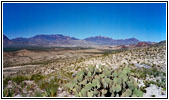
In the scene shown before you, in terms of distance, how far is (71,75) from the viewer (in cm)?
859

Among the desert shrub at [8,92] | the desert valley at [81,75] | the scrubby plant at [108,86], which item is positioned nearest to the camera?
the scrubby plant at [108,86]

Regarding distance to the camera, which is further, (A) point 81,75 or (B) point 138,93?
(A) point 81,75

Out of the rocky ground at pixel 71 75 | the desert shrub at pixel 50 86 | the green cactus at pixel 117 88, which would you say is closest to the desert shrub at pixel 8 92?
the rocky ground at pixel 71 75

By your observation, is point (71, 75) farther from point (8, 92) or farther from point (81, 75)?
point (8, 92)

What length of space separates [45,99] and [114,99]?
2.21m

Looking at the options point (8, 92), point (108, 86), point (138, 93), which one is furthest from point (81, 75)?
point (8, 92)

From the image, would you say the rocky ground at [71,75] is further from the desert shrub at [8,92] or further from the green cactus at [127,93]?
the green cactus at [127,93]

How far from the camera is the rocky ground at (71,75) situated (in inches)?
273

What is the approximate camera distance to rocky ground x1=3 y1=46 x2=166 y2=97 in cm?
692

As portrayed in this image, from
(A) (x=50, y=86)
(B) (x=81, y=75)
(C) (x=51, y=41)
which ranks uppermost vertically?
(C) (x=51, y=41)

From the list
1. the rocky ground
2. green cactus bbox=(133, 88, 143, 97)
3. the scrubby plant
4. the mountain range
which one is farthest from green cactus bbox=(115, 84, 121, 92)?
the mountain range

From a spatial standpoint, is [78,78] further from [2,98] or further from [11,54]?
[11,54]

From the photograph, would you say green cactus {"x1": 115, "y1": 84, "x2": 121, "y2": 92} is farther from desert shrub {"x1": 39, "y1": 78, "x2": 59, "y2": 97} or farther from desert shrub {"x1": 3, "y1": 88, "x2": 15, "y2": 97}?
desert shrub {"x1": 3, "y1": 88, "x2": 15, "y2": 97}

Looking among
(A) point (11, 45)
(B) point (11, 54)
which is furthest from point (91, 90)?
(A) point (11, 45)
